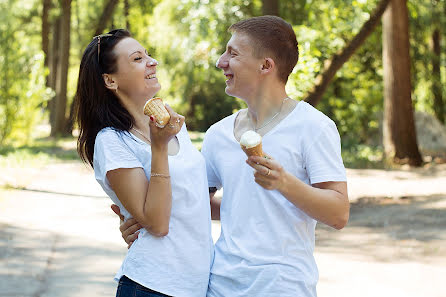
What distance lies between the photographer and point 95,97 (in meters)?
2.75

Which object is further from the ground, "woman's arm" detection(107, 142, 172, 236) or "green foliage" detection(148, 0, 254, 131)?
"woman's arm" detection(107, 142, 172, 236)

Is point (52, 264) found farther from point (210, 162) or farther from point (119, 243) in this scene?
point (210, 162)

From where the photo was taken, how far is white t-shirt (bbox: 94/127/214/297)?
2.48 m

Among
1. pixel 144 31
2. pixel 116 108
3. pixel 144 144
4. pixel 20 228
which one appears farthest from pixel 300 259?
pixel 144 31

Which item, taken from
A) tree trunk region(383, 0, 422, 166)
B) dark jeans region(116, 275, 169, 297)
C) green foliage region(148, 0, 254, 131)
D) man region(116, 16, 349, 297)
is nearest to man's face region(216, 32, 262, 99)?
man region(116, 16, 349, 297)

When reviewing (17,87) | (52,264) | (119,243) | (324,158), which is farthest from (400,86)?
(324,158)

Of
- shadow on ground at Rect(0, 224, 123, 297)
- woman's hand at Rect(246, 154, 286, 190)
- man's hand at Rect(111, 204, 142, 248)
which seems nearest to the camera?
woman's hand at Rect(246, 154, 286, 190)

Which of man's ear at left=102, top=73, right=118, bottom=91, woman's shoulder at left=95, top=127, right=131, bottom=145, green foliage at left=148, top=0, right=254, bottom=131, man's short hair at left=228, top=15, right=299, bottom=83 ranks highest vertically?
man's short hair at left=228, top=15, right=299, bottom=83

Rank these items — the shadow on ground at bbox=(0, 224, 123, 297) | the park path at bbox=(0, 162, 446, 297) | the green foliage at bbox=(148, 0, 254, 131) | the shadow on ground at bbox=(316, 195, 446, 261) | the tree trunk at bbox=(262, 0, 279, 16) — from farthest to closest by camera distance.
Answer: the green foliage at bbox=(148, 0, 254, 131) < the tree trunk at bbox=(262, 0, 279, 16) < the shadow on ground at bbox=(316, 195, 446, 261) < the park path at bbox=(0, 162, 446, 297) < the shadow on ground at bbox=(0, 224, 123, 297)

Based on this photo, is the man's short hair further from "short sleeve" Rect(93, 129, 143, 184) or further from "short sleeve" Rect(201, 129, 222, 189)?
"short sleeve" Rect(93, 129, 143, 184)

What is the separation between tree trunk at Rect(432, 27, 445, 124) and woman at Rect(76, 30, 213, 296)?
67.6 ft

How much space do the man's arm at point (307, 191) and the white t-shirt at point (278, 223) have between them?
5cm

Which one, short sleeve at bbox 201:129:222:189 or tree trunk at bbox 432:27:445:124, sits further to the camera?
tree trunk at bbox 432:27:445:124

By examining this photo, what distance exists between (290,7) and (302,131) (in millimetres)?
19168
